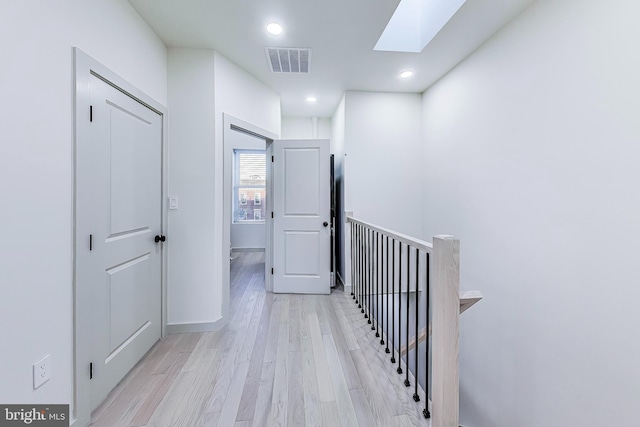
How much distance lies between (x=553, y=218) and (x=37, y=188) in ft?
9.88

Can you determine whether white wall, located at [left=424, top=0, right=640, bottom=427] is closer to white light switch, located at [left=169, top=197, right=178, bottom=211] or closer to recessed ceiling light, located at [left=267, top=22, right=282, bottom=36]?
recessed ceiling light, located at [left=267, top=22, right=282, bottom=36]

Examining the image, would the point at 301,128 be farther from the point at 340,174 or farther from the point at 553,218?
the point at 553,218

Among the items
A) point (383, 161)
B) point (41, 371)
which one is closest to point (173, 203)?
point (41, 371)

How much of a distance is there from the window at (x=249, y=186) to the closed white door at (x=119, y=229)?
11.9 feet

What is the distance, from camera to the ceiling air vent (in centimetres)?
245

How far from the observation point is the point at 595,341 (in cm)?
149

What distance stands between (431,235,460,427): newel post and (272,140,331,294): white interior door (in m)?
2.14

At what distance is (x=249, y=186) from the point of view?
5859mm

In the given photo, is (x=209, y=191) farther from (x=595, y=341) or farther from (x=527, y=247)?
(x=595, y=341)

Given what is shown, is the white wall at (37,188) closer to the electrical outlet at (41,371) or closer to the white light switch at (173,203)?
the electrical outlet at (41,371)

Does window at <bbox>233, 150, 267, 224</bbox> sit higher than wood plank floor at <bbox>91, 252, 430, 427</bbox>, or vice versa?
window at <bbox>233, 150, 267, 224</bbox>

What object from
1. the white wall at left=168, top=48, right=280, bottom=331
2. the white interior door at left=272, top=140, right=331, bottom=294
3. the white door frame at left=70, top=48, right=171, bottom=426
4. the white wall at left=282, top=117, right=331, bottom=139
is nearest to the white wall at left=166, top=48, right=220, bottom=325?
the white wall at left=168, top=48, right=280, bottom=331

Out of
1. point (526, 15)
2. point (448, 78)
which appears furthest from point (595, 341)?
point (448, 78)

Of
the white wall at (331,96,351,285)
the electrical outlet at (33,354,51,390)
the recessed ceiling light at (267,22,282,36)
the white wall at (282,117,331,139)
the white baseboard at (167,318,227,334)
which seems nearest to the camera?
the electrical outlet at (33,354,51,390)
